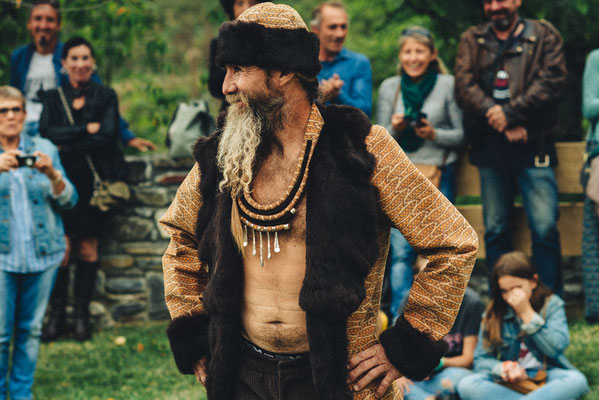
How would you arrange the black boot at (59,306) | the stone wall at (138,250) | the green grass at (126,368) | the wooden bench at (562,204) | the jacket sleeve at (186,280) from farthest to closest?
the stone wall at (138,250) → the black boot at (59,306) → the wooden bench at (562,204) → the green grass at (126,368) → the jacket sleeve at (186,280)

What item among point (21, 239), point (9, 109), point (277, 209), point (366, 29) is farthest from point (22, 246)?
point (366, 29)

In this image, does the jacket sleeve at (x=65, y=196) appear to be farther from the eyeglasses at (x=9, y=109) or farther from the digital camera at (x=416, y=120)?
→ the digital camera at (x=416, y=120)

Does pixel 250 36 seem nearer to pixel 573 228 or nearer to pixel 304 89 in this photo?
pixel 304 89

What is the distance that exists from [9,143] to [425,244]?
382 cm

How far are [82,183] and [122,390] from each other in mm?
2014

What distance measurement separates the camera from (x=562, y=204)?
6660mm

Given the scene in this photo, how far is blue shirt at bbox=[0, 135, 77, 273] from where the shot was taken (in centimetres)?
542

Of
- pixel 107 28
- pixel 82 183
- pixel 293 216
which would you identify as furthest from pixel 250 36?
pixel 107 28

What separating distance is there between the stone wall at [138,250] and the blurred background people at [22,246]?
1.99 m

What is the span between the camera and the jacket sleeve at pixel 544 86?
18.8 feet

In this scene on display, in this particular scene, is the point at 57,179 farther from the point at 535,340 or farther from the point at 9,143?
the point at 535,340

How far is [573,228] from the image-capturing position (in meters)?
6.62

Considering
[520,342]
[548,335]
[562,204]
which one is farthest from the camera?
[562,204]

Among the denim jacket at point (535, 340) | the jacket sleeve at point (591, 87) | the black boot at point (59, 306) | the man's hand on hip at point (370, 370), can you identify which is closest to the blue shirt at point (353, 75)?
the jacket sleeve at point (591, 87)
